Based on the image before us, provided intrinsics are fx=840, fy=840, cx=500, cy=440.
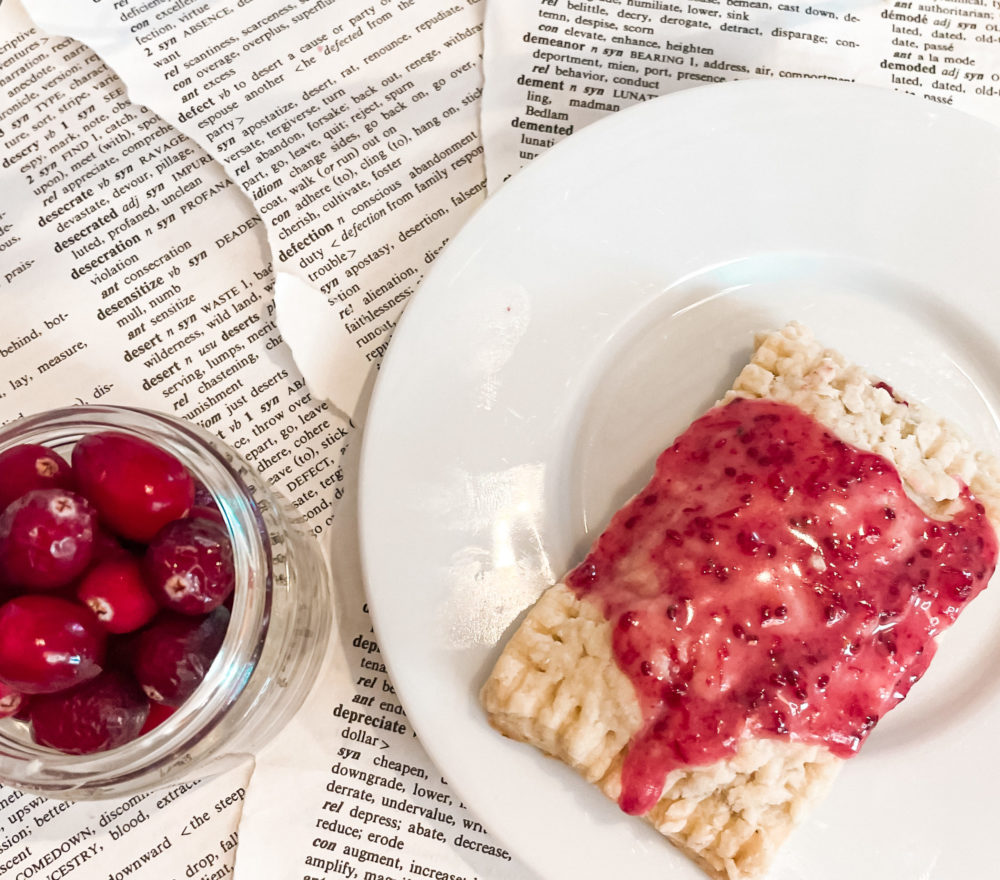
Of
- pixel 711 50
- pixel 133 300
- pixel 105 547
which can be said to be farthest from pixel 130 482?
pixel 711 50

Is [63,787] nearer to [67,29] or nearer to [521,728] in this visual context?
[521,728]

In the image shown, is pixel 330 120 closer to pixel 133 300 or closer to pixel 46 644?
pixel 133 300

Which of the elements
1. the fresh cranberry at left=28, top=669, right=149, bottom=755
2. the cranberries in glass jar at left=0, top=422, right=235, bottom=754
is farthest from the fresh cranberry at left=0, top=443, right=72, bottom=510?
the fresh cranberry at left=28, top=669, right=149, bottom=755

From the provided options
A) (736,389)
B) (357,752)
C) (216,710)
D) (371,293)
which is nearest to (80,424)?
(216,710)

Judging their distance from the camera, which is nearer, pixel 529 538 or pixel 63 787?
pixel 63 787

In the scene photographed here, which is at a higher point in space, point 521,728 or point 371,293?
point 371,293

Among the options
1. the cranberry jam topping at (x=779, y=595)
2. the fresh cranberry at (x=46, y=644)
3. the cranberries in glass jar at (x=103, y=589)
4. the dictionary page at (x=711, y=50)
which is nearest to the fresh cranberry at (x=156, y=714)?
the cranberries in glass jar at (x=103, y=589)

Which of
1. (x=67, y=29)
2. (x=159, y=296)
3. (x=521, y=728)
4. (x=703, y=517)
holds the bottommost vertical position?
(x=521, y=728)
